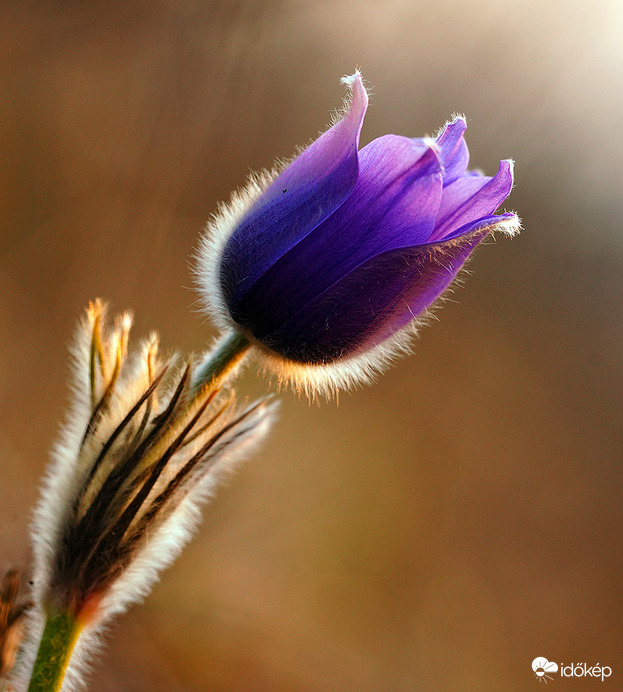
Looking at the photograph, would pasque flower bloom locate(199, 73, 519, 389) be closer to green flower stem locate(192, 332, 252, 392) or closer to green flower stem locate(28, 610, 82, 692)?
green flower stem locate(192, 332, 252, 392)

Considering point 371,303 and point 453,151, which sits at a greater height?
point 453,151

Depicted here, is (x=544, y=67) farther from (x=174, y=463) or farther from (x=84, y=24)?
(x=174, y=463)

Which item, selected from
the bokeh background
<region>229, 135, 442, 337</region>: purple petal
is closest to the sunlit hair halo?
Result: <region>229, 135, 442, 337</region>: purple petal

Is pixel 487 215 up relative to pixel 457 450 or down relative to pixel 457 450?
down

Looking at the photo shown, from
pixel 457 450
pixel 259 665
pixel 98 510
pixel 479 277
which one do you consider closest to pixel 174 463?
pixel 98 510

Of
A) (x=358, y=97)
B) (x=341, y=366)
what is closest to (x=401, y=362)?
(x=341, y=366)

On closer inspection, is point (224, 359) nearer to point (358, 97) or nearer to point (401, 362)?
point (358, 97)
